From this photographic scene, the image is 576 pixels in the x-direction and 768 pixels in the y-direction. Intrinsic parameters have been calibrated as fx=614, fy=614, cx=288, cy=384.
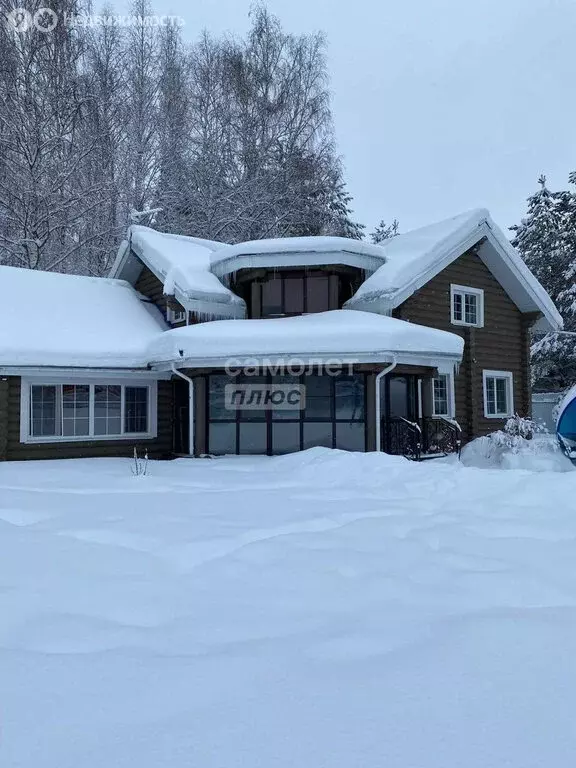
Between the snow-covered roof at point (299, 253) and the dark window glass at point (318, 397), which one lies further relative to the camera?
the snow-covered roof at point (299, 253)

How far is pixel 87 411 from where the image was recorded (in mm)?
13125

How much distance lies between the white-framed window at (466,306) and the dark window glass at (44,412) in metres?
9.64

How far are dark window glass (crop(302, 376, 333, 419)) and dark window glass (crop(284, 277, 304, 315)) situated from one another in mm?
2156

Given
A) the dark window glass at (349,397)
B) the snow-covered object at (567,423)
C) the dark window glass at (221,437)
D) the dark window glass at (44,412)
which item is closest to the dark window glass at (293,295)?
the dark window glass at (349,397)

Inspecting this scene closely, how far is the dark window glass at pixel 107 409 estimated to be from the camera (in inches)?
522

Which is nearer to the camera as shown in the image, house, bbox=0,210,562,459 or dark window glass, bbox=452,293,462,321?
house, bbox=0,210,562,459

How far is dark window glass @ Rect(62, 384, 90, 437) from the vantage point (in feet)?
42.4

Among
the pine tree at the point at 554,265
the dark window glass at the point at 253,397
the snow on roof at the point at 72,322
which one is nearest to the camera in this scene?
the snow on roof at the point at 72,322

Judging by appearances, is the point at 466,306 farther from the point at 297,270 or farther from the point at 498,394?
the point at 297,270

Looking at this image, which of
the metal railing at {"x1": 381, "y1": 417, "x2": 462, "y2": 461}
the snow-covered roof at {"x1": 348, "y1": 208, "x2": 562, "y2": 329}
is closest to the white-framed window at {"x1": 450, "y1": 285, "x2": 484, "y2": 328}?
the snow-covered roof at {"x1": 348, "y1": 208, "x2": 562, "y2": 329}

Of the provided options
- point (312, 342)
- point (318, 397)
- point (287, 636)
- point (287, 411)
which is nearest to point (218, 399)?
point (287, 411)

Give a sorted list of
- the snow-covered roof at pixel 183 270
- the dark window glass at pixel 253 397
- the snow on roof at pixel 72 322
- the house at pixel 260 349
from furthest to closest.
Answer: the snow-covered roof at pixel 183 270, the dark window glass at pixel 253 397, the snow on roof at pixel 72 322, the house at pixel 260 349

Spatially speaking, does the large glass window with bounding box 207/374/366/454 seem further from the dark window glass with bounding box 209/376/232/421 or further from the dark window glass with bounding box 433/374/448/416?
the dark window glass with bounding box 433/374/448/416

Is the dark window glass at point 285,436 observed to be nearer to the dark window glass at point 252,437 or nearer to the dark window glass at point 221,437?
the dark window glass at point 252,437
